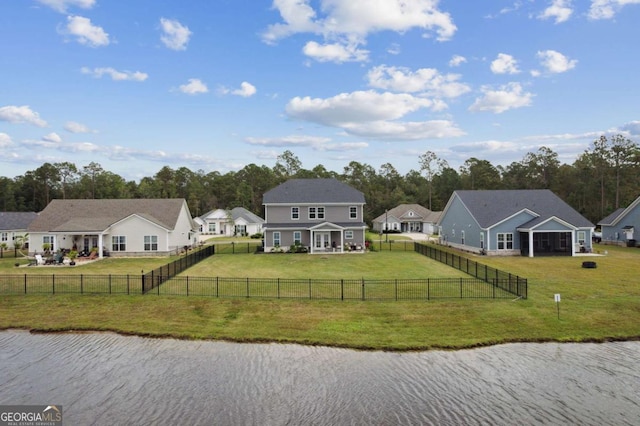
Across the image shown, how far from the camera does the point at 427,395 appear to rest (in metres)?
11.7

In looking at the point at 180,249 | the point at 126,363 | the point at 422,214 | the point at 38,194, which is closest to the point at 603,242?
the point at 422,214

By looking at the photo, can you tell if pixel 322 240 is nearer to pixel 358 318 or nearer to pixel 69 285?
pixel 69 285

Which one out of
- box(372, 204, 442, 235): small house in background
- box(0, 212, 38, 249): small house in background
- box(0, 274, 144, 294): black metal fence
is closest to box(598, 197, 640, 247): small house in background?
box(372, 204, 442, 235): small house in background

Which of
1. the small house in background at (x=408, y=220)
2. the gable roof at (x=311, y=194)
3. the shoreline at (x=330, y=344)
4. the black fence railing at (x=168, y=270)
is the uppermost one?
the gable roof at (x=311, y=194)

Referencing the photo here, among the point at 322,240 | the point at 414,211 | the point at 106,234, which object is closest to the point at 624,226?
the point at 414,211

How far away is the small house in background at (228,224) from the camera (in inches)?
2803

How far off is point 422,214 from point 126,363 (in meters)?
66.2

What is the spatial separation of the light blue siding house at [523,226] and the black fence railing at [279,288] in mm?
16732

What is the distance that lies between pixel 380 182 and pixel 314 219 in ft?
199

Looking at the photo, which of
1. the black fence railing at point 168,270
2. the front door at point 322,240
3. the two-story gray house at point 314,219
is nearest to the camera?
the black fence railing at point 168,270

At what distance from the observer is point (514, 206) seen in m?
42.9

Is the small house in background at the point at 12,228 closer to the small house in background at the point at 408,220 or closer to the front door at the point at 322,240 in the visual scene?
the front door at the point at 322,240

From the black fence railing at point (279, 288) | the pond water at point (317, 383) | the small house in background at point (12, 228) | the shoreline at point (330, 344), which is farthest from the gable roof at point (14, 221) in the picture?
the pond water at point (317, 383)

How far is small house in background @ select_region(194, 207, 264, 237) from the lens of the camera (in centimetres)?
7119
